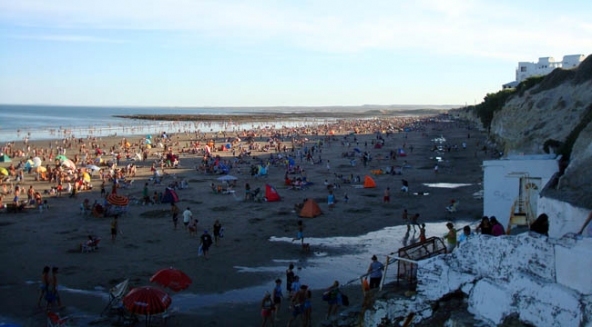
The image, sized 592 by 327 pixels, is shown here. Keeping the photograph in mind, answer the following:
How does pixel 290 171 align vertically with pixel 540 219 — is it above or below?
below

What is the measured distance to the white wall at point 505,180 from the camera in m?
14.7

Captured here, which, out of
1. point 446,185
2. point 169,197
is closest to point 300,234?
point 169,197

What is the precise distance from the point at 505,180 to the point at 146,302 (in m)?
9.77

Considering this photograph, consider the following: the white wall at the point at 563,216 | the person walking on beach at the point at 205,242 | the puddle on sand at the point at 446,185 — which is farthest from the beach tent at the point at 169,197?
the white wall at the point at 563,216

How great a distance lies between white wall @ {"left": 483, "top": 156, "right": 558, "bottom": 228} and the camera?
14711 mm

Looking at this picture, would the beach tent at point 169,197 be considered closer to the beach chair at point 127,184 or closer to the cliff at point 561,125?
the beach chair at point 127,184

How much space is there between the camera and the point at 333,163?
45312 millimetres

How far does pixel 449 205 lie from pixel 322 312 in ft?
46.5

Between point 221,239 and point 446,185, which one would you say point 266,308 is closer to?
point 221,239

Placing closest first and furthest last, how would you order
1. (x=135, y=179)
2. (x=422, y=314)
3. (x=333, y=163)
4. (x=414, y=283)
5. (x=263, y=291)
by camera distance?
(x=422, y=314), (x=414, y=283), (x=263, y=291), (x=135, y=179), (x=333, y=163)

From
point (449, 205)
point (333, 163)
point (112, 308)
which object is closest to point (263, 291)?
point (112, 308)

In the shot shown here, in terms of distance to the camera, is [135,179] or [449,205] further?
[135,179]

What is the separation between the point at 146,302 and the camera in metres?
11.6

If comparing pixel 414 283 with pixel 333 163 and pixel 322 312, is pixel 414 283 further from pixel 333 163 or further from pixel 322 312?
pixel 333 163
